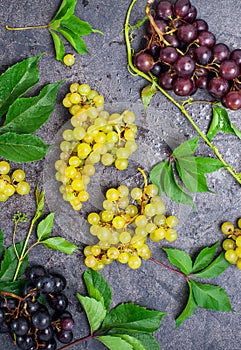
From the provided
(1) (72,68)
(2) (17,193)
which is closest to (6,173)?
(2) (17,193)

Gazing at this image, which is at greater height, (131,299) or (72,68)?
(72,68)

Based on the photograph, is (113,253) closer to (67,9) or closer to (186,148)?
(186,148)

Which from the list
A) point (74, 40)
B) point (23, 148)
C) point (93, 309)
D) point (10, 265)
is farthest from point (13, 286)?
point (74, 40)

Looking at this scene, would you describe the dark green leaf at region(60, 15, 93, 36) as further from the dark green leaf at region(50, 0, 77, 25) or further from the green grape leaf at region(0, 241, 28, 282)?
the green grape leaf at region(0, 241, 28, 282)

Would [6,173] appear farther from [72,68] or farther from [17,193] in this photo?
[72,68]

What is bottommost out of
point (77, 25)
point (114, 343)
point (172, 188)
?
point (114, 343)

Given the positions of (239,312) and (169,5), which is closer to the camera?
(169,5)

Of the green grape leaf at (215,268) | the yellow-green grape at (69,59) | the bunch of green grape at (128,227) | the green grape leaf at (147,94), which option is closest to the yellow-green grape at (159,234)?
the bunch of green grape at (128,227)
